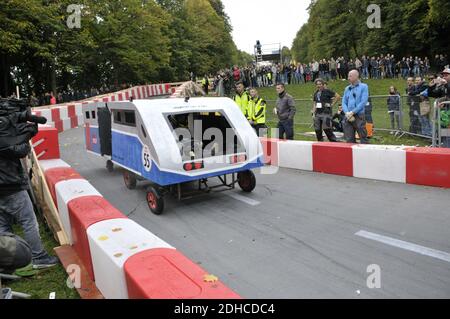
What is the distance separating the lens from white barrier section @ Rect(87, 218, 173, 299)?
3488mm

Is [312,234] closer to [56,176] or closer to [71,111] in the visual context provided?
[56,176]

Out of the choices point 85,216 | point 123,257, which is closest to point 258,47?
point 85,216

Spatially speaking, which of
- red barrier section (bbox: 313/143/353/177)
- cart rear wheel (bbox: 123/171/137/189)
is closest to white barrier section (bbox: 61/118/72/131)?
cart rear wheel (bbox: 123/171/137/189)

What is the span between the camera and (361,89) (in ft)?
30.2

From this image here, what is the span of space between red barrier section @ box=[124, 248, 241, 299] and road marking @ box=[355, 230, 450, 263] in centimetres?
271

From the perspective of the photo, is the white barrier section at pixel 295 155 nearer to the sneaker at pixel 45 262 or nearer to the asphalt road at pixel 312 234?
the asphalt road at pixel 312 234

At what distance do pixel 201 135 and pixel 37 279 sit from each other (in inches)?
159

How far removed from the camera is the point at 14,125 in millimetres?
4586

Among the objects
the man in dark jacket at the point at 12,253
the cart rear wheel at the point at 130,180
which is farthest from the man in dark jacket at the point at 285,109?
the man in dark jacket at the point at 12,253

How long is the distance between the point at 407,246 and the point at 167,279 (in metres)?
3.04

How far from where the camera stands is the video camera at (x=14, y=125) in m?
4.52

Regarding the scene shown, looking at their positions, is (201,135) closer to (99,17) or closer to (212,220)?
(212,220)

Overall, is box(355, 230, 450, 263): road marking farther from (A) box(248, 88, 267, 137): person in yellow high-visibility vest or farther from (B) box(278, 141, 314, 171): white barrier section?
(A) box(248, 88, 267, 137): person in yellow high-visibility vest
